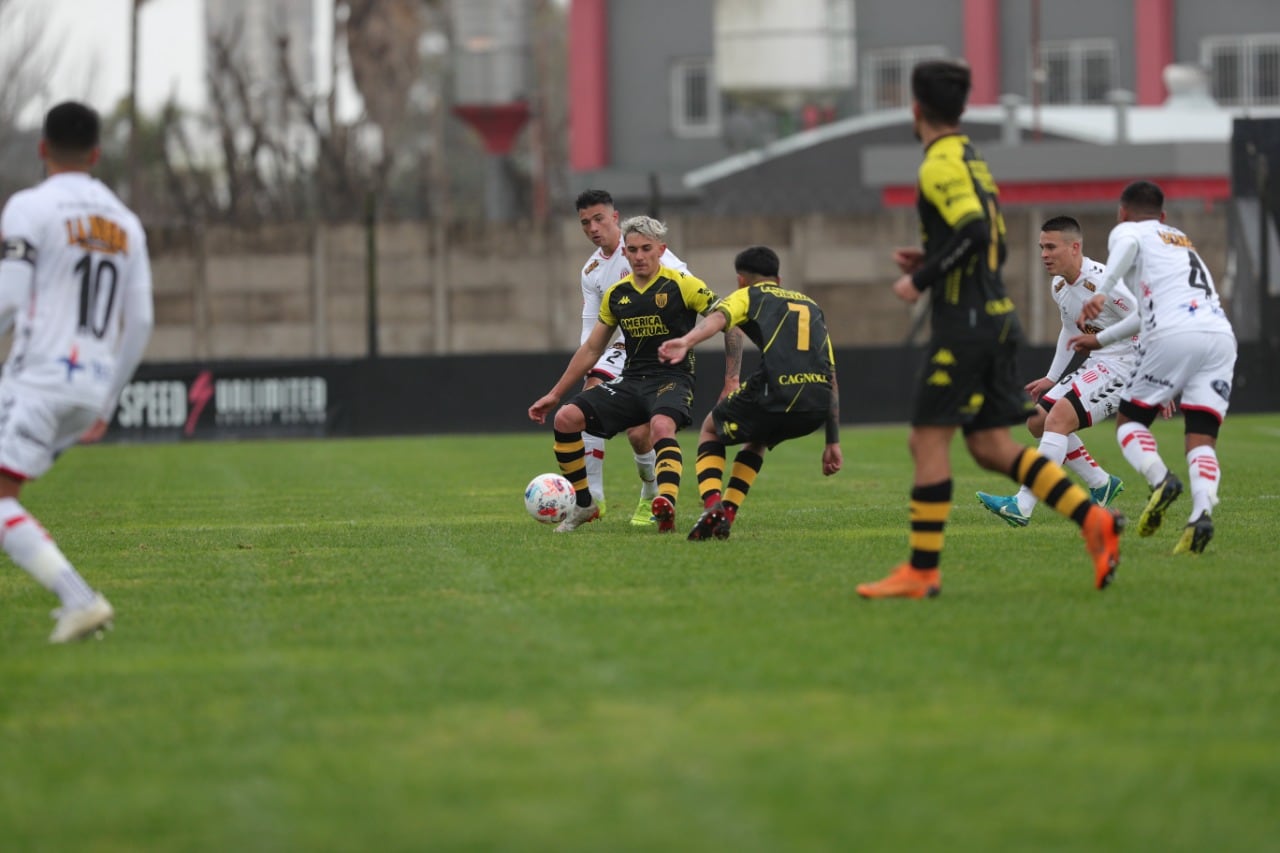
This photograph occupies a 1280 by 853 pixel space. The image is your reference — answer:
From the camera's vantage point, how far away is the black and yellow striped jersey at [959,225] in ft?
24.6

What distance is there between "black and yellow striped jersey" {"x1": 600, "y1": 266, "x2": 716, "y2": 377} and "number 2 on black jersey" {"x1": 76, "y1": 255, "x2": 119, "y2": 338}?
3.98 metres

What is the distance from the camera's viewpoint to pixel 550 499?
10836 mm

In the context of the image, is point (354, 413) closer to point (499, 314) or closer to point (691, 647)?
point (499, 314)

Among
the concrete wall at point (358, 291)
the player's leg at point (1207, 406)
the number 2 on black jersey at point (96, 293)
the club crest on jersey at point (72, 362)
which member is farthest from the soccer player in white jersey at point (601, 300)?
the concrete wall at point (358, 291)

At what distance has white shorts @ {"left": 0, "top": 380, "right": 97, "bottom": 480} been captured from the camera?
22.4 feet

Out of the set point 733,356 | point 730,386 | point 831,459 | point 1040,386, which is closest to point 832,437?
point 831,459

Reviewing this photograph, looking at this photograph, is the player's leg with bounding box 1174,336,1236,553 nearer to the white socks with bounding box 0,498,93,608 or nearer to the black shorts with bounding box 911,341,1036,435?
the black shorts with bounding box 911,341,1036,435

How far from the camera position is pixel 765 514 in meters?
11.9

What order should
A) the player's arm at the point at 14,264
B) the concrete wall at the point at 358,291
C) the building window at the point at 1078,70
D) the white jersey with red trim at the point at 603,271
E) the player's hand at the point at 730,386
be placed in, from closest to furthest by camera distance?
1. the player's arm at the point at 14,264
2. the player's hand at the point at 730,386
3. the white jersey with red trim at the point at 603,271
4. the concrete wall at the point at 358,291
5. the building window at the point at 1078,70

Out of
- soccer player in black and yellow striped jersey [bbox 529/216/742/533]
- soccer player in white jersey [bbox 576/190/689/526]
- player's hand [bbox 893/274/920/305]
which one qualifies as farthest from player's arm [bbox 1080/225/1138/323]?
soccer player in white jersey [bbox 576/190/689/526]

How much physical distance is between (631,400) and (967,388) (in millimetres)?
3426

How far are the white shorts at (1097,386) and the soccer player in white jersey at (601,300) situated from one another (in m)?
2.50

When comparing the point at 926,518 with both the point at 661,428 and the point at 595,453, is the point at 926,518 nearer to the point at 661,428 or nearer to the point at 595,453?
the point at 661,428

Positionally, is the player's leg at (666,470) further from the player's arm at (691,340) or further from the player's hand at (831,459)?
the player's arm at (691,340)
